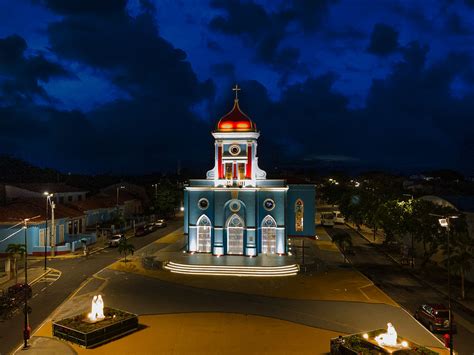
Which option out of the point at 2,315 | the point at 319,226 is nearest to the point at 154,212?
the point at 319,226

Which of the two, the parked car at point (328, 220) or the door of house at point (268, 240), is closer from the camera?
the door of house at point (268, 240)

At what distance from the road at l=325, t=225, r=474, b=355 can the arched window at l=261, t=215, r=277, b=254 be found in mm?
8072

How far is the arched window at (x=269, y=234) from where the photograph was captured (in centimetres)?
4238

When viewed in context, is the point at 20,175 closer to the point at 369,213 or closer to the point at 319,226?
the point at 319,226

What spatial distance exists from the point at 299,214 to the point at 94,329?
34.0 meters

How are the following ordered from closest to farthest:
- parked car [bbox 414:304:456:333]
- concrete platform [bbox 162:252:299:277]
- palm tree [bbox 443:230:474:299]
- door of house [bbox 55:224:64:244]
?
parked car [bbox 414:304:456:333] → palm tree [bbox 443:230:474:299] → concrete platform [bbox 162:252:299:277] → door of house [bbox 55:224:64:244]

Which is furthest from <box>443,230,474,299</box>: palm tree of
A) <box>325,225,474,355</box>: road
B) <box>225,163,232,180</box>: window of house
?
→ <box>225,163,232,180</box>: window of house

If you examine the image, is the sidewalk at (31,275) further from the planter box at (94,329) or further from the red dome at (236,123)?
the red dome at (236,123)

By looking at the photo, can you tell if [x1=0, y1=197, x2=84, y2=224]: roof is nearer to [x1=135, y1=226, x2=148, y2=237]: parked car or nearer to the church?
[x1=135, y1=226, x2=148, y2=237]: parked car

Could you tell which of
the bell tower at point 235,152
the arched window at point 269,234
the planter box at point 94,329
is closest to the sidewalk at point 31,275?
the planter box at point 94,329

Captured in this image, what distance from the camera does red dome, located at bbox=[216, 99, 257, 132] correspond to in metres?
43.2

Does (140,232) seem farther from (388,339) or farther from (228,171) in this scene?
(388,339)

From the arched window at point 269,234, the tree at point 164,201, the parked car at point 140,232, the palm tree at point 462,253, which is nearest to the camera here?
the palm tree at point 462,253

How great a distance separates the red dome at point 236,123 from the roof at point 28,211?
64.4 feet
